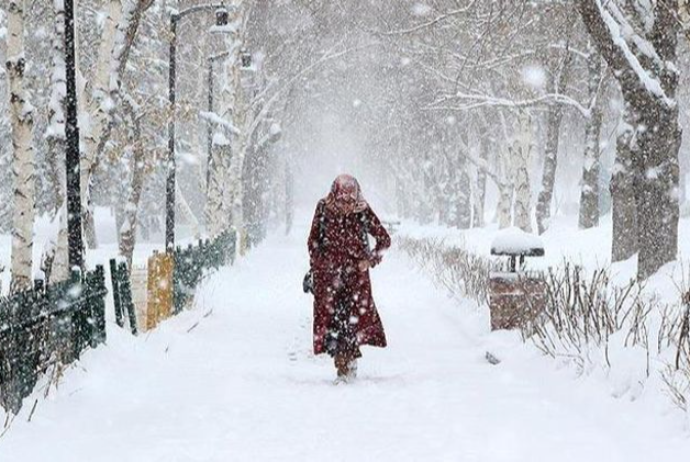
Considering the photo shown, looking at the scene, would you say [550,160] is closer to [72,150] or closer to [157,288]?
[157,288]

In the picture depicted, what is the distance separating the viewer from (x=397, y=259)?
83.3ft

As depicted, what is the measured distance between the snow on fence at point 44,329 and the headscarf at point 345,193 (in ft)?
7.65

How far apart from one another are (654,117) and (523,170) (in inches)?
539

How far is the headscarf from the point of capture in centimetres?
708

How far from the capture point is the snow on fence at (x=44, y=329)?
16.6 ft

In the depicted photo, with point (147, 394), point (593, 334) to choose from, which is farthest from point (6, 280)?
point (593, 334)

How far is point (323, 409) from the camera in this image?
5875mm

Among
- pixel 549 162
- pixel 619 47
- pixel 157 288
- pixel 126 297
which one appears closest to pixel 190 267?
pixel 157 288

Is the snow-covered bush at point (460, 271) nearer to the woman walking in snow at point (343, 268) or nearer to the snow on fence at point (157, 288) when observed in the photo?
the woman walking in snow at point (343, 268)

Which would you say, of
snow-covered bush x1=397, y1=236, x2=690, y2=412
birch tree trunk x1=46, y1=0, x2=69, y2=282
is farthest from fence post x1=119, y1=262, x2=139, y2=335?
snow-covered bush x1=397, y1=236, x2=690, y2=412

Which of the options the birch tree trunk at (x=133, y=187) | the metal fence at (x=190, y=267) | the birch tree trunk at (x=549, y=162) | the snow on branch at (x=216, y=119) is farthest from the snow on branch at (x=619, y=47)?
the birch tree trunk at (x=549, y=162)

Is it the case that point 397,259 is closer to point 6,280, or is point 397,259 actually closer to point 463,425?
point 6,280

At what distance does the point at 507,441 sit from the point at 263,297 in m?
10.4

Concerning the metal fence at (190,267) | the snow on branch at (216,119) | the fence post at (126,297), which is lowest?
the metal fence at (190,267)
